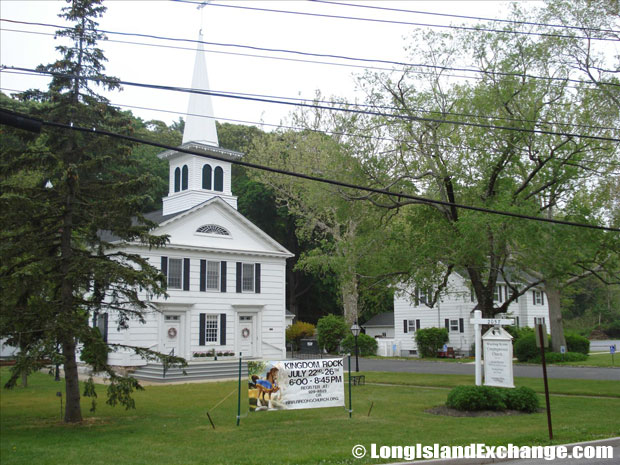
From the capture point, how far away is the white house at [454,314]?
48.8 m

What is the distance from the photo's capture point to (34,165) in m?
15.8

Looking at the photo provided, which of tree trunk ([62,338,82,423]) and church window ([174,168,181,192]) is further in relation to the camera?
church window ([174,168,181,192])

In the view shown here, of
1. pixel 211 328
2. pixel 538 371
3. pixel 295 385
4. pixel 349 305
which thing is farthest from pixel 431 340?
pixel 295 385

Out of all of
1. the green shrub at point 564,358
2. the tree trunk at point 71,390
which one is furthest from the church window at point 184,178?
the green shrub at point 564,358

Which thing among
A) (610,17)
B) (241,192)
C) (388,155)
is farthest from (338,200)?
(241,192)

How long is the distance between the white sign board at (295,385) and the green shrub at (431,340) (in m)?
32.9

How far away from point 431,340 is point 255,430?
34.8 metres

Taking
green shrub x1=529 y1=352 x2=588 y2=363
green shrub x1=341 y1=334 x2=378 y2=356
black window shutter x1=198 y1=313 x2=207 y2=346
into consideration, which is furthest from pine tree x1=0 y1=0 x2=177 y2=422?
green shrub x1=341 y1=334 x2=378 y2=356

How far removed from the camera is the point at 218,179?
37219 millimetres

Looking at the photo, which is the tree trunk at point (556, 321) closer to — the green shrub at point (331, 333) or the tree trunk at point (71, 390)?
the green shrub at point (331, 333)

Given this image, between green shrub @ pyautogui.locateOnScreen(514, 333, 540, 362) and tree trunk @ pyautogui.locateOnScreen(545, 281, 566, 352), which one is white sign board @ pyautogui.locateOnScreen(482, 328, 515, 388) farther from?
tree trunk @ pyautogui.locateOnScreen(545, 281, 566, 352)

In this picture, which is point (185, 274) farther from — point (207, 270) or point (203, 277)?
point (207, 270)

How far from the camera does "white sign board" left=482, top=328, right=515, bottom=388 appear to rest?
57.0 ft

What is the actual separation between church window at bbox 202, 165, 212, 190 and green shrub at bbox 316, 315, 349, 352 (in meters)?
17.4
